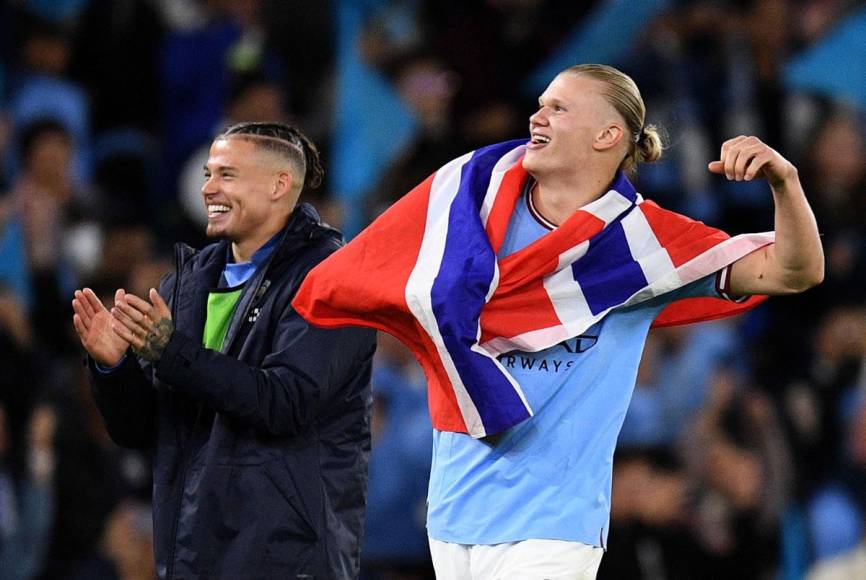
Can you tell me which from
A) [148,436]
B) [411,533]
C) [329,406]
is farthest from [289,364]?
[411,533]

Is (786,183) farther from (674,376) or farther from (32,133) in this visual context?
(32,133)

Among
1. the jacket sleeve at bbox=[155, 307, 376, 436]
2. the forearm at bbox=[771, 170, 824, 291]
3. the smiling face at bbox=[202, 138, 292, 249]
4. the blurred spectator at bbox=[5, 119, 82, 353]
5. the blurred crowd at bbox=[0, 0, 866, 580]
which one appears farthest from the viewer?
the blurred spectator at bbox=[5, 119, 82, 353]

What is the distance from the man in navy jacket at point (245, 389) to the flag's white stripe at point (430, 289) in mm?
280

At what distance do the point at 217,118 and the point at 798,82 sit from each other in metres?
2.69

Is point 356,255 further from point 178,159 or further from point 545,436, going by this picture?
point 178,159

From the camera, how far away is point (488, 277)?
12.5 feet

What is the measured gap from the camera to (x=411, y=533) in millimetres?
7074

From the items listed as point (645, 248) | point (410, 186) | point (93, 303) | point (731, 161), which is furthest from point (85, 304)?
point (410, 186)

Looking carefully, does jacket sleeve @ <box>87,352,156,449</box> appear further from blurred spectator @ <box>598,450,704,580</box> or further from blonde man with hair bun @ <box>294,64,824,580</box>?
blurred spectator @ <box>598,450,704,580</box>

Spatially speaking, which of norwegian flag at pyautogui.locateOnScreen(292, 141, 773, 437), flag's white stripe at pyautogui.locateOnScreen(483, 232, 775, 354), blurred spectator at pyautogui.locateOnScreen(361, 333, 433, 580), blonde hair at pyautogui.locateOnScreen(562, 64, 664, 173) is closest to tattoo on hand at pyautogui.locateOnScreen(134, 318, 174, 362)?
norwegian flag at pyautogui.locateOnScreen(292, 141, 773, 437)

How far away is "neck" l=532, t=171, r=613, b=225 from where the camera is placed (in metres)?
3.96

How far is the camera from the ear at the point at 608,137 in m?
3.94

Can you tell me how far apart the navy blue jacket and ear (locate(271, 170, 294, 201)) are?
0.25ft

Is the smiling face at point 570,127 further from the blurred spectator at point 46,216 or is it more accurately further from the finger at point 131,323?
the blurred spectator at point 46,216
